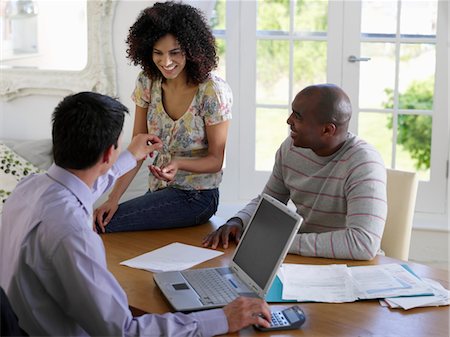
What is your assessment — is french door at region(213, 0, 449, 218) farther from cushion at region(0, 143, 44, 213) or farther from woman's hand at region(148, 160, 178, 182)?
woman's hand at region(148, 160, 178, 182)

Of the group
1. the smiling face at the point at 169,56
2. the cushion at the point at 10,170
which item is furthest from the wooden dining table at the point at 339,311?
the cushion at the point at 10,170

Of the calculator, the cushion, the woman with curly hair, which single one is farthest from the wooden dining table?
the cushion

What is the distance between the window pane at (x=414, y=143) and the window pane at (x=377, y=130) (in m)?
0.07

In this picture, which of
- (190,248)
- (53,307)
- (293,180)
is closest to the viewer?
(53,307)

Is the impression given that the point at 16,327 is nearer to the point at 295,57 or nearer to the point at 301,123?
the point at 301,123

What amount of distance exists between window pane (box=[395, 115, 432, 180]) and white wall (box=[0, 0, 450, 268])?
1.16ft

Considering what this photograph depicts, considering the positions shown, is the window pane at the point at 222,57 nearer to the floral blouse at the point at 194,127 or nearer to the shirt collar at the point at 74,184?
the floral blouse at the point at 194,127

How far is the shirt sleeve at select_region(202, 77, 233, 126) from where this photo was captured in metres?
2.78

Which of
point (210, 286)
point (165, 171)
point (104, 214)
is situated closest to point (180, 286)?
point (210, 286)

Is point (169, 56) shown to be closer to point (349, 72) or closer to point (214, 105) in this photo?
point (214, 105)

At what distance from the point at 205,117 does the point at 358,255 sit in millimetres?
901

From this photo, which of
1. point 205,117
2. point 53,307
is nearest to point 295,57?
point 205,117

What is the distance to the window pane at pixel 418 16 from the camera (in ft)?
12.4

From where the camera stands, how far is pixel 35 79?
4.27m
